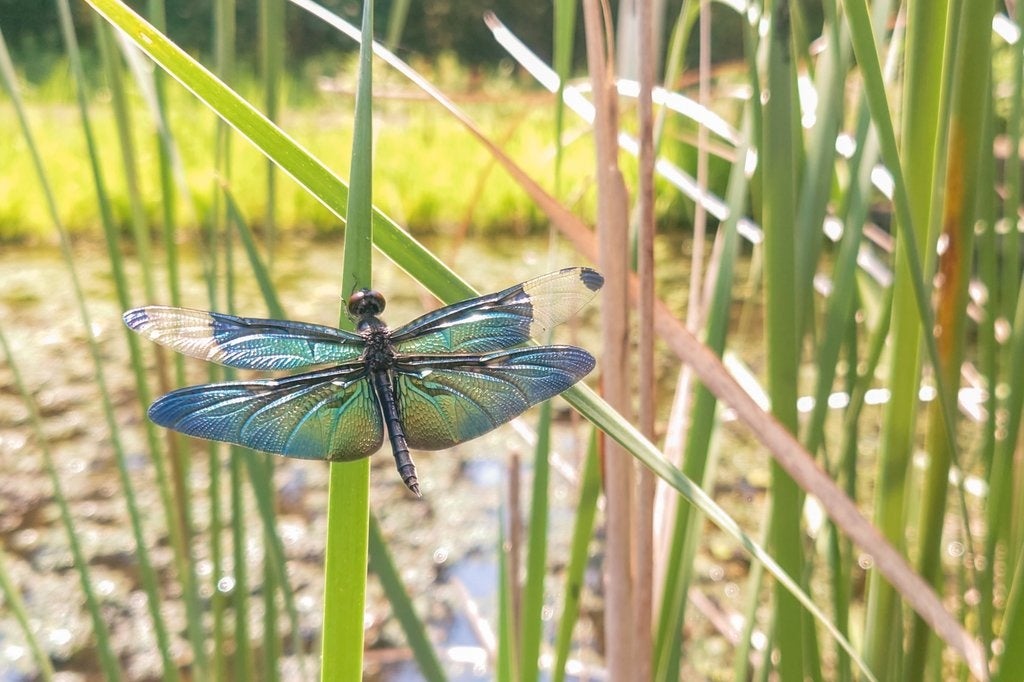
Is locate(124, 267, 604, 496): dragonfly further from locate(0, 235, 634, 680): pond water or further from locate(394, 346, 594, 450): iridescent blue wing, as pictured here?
locate(0, 235, 634, 680): pond water

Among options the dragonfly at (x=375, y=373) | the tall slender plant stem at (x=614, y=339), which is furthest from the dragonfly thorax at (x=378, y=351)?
the tall slender plant stem at (x=614, y=339)

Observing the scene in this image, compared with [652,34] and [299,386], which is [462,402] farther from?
[652,34]

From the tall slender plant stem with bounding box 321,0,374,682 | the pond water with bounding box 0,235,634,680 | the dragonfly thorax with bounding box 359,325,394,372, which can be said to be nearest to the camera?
the tall slender plant stem with bounding box 321,0,374,682

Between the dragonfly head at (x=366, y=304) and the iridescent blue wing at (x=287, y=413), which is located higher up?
the dragonfly head at (x=366, y=304)

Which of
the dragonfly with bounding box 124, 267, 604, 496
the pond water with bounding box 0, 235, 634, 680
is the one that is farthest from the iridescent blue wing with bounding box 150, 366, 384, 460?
the pond water with bounding box 0, 235, 634, 680

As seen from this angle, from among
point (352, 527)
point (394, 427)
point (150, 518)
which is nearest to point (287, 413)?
point (394, 427)

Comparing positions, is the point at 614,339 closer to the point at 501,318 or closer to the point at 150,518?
the point at 501,318

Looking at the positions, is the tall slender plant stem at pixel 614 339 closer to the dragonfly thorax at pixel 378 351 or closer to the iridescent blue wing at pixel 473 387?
the iridescent blue wing at pixel 473 387

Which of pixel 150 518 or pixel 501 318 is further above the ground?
pixel 501 318
